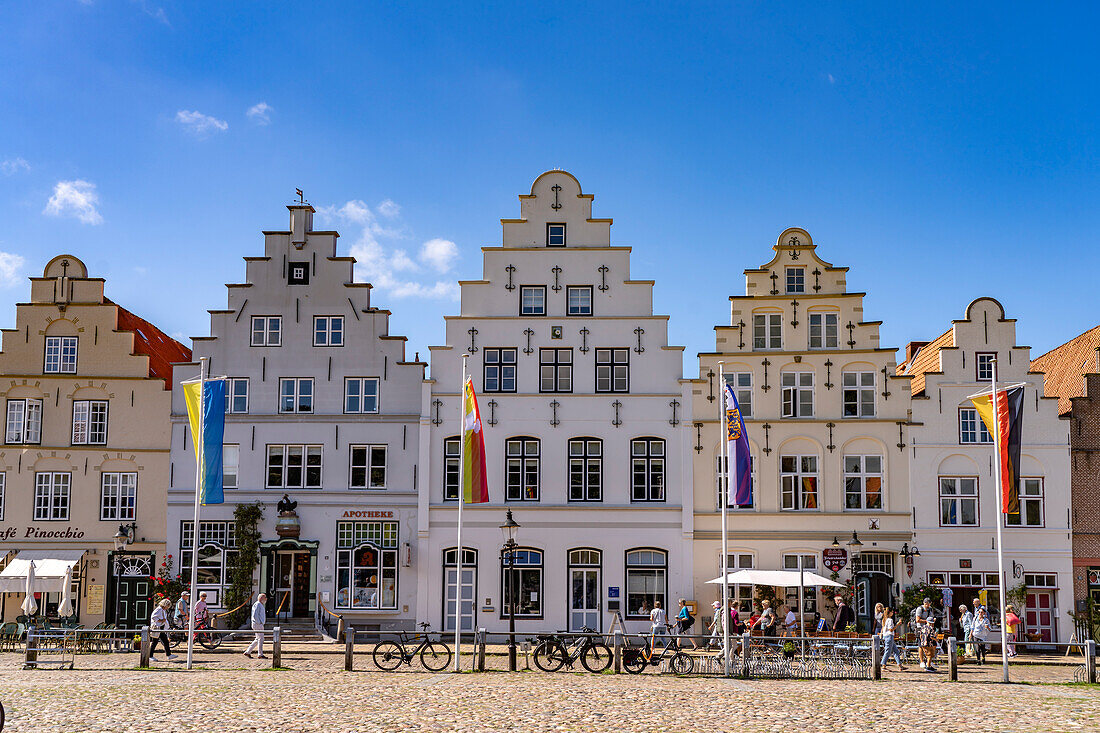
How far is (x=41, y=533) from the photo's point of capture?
3722 cm

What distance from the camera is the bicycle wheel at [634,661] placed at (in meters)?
25.0

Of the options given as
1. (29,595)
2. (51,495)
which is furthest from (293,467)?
(29,595)

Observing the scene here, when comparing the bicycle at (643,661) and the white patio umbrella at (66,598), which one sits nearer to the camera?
the bicycle at (643,661)

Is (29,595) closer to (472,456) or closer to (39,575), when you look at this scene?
(39,575)

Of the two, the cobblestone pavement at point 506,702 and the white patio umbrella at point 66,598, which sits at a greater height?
the white patio umbrella at point 66,598

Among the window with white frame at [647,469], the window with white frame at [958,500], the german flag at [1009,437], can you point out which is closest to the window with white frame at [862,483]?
the window with white frame at [958,500]

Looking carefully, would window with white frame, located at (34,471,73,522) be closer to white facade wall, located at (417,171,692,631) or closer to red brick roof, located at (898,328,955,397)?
white facade wall, located at (417,171,692,631)

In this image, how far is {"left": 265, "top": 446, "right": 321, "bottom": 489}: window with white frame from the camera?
37.3 metres

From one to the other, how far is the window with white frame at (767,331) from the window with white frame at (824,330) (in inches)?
41.5

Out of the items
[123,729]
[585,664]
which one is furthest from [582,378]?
[123,729]

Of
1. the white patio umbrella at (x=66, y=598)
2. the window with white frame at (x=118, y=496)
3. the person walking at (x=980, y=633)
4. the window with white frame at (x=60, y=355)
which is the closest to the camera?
the person walking at (x=980, y=633)

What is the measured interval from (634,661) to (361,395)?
16145 millimetres

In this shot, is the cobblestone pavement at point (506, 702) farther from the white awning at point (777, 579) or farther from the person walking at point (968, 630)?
the white awning at point (777, 579)

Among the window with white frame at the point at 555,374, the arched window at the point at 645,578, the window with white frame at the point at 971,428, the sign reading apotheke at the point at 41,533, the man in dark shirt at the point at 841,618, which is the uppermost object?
the window with white frame at the point at 555,374
